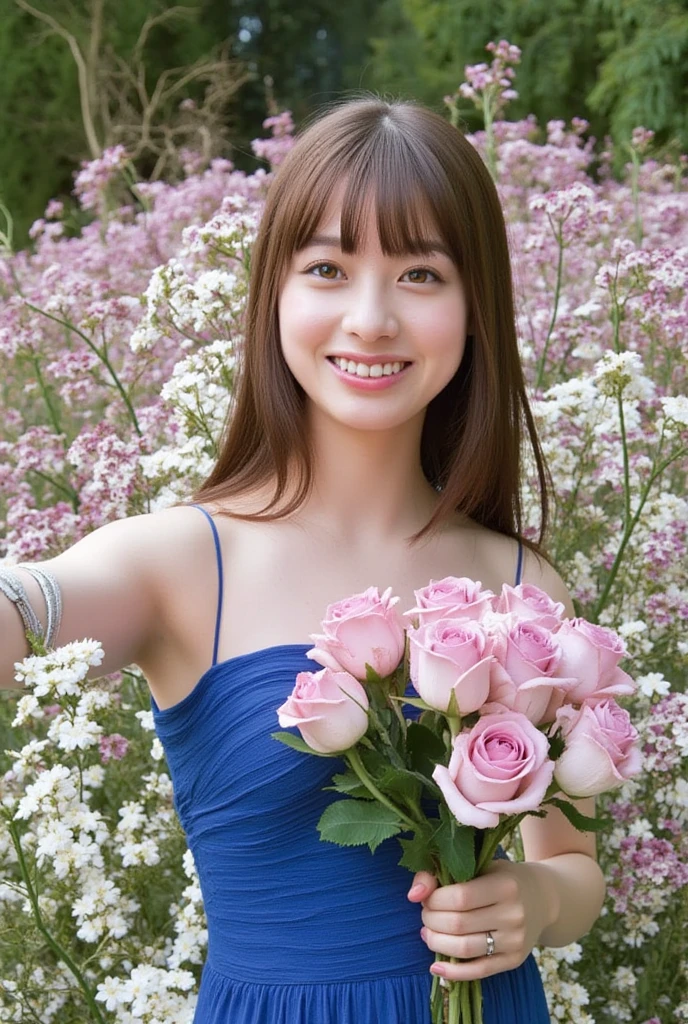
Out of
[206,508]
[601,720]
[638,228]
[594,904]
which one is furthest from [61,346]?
[601,720]

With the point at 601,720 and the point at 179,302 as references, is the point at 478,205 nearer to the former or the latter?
the point at 601,720

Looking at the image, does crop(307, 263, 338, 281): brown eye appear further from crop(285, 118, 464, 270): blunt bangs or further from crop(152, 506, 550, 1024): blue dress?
crop(152, 506, 550, 1024): blue dress

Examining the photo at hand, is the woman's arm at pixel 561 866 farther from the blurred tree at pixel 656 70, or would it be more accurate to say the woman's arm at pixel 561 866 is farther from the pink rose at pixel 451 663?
the blurred tree at pixel 656 70

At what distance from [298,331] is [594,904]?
794 mm

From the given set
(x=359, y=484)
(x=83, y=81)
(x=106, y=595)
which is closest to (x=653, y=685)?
(x=359, y=484)

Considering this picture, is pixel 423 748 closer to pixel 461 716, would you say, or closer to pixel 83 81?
pixel 461 716

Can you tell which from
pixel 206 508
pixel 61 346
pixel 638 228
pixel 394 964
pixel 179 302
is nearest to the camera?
pixel 394 964

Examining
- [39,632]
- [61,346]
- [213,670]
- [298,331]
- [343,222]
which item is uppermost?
[343,222]

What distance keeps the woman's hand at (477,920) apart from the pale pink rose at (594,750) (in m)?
0.18

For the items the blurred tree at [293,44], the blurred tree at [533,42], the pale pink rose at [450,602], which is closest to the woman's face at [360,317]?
the pale pink rose at [450,602]

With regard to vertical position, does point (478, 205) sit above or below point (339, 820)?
above

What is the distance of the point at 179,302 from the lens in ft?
7.07

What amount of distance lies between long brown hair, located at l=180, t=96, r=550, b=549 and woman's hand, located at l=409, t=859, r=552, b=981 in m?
0.47

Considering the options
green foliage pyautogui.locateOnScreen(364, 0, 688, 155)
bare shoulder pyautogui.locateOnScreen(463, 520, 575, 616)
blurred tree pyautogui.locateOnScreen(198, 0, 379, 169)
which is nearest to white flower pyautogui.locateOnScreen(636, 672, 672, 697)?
bare shoulder pyautogui.locateOnScreen(463, 520, 575, 616)
